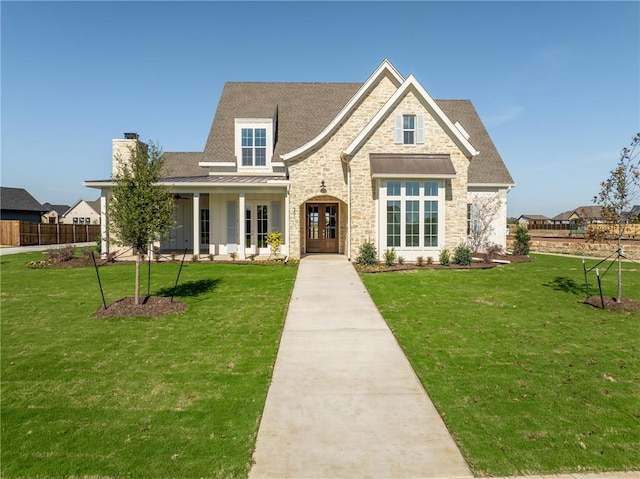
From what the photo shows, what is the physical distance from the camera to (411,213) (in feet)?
53.4

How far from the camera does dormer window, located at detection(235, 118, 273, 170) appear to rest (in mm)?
20266

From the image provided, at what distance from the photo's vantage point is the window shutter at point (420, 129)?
1670 centimetres

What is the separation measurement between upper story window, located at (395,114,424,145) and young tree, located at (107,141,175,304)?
35.7 ft

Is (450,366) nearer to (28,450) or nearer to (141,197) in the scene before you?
(28,450)

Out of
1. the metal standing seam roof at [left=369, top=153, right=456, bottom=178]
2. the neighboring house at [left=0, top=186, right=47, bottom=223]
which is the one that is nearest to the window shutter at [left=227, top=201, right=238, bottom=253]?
the metal standing seam roof at [left=369, top=153, right=456, bottom=178]

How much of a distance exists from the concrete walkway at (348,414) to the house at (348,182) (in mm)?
→ 8668

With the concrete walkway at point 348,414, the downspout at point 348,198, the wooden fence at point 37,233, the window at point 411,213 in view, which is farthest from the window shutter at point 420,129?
the wooden fence at point 37,233

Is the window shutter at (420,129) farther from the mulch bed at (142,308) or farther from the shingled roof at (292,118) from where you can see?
the mulch bed at (142,308)

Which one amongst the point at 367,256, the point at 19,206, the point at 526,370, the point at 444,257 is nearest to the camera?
the point at 526,370

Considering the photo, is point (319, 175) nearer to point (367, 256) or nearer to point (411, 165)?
point (411, 165)

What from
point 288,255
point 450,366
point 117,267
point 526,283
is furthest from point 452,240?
point 117,267

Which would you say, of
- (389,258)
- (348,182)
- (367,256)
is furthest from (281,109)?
(389,258)

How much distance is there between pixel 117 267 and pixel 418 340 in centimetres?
1368

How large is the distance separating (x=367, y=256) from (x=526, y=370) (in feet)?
31.8
